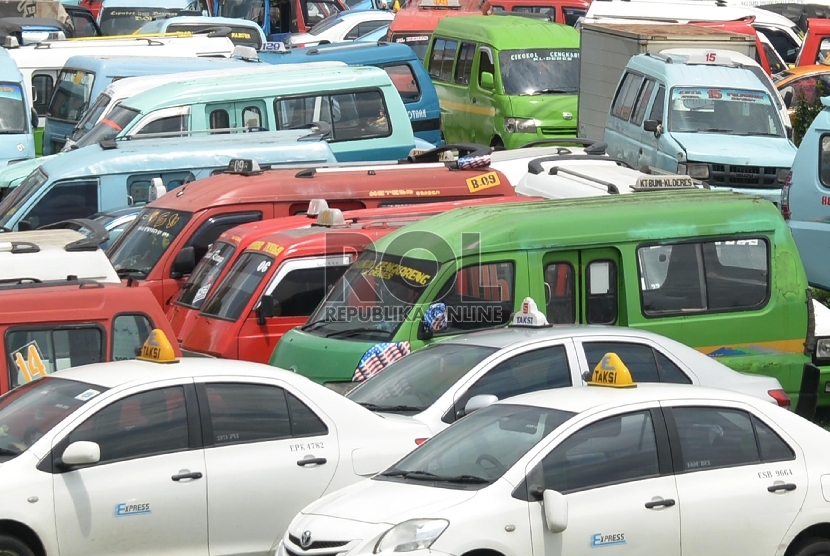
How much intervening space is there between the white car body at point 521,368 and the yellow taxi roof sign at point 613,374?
127 centimetres

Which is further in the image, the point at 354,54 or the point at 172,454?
the point at 354,54

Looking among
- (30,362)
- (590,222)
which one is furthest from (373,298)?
(30,362)

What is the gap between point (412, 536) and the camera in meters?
6.78

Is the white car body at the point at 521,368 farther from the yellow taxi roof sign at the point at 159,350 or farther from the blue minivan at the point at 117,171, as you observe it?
the blue minivan at the point at 117,171

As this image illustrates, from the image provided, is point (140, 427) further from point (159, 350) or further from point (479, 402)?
point (479, 402)

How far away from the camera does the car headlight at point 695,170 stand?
17.4 m

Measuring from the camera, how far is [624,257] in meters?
11.3

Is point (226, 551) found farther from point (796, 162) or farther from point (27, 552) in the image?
point (796, 162)

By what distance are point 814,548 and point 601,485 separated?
124 cm

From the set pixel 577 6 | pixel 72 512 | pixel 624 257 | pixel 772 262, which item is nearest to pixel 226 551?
pixel 72 512

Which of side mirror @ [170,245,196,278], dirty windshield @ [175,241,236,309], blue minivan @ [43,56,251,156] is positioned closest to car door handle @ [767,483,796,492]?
dirty windshield @ [175,241,236,309]

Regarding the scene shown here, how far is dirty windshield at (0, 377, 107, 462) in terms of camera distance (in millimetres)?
7738

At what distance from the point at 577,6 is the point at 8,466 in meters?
25.6

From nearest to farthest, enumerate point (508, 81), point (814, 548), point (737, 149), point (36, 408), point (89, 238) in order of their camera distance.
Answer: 1. point (814, 548)
2. point (36, 408)
3. point (89, 238)
4. point (737, 149)
5. point (508, 81)
